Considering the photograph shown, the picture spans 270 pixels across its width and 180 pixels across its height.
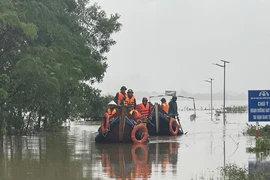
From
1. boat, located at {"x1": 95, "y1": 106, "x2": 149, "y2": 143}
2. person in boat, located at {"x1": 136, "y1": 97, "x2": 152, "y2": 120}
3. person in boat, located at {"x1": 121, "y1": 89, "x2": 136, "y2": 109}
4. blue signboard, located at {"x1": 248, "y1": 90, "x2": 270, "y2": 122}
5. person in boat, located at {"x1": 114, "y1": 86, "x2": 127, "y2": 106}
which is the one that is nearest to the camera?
blue signboard, located at {"x1": 248, "y1": 90, "x2": 270, "y2": 122}

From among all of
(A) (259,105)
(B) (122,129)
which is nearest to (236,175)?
(A) (259,105)

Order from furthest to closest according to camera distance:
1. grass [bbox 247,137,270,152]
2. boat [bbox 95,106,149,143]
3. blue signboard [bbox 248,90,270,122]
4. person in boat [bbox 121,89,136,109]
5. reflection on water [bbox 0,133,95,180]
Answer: person in boat [bbox 121,89,136,109] < boat [bbox 95,106,149,143] < grass [bbox 247,137,270,152] < blue signboard [bbox 248,90,270,122] < reflection on water [bbox 0,133,95,180]

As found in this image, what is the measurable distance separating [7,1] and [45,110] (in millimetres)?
6528

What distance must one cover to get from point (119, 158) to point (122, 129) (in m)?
4.13

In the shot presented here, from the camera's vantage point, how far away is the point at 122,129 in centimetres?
1878

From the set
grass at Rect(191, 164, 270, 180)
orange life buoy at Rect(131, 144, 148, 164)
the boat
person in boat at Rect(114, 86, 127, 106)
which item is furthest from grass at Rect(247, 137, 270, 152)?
person in boat at Rect(114, 86, 127, 106)

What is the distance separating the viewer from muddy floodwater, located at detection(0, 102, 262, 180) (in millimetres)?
11727

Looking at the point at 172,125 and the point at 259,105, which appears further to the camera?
the point at 172,125

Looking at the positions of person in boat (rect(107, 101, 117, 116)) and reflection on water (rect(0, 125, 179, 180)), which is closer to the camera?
reflection on water (rect(0, 125, 179, 180))

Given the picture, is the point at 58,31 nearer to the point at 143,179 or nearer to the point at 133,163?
the point at 133,163

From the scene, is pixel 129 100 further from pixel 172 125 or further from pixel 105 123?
pixel 172 125

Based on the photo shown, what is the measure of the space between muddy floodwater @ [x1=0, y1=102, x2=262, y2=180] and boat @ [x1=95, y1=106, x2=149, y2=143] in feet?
1.75

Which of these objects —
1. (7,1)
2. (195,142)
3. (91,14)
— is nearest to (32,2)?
(7,1)

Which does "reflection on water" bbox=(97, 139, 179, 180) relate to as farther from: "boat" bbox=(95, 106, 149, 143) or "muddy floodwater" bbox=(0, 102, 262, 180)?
"boat" bbox=(95, 106, 149, 143)
